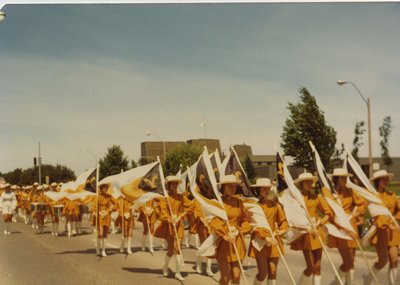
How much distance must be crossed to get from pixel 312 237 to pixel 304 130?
20075 millimetres

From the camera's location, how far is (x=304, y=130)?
27406mm

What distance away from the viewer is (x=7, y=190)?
21.1m

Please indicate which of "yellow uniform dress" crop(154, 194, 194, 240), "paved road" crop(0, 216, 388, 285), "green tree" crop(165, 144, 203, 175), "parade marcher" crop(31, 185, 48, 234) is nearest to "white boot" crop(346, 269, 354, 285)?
"paved road" crop(0, 216, 388, 285)

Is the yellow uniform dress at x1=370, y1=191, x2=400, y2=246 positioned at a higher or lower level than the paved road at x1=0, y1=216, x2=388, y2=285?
higher

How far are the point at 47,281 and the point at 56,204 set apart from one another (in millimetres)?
9742

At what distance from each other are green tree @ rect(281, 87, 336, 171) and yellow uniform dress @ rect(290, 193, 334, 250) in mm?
17660

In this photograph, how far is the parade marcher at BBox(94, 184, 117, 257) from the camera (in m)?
13.6

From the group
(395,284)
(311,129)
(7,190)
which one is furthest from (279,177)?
(311,129)

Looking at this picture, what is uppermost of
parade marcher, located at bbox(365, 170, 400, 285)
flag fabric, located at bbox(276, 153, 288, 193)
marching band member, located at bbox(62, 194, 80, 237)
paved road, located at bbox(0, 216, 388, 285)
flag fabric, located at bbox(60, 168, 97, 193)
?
flag fabric, located at bbox(276, 153, 288, 193)

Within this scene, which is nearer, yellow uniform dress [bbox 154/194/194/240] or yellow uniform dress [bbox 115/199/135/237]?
yellow uniform dress [bbox 154/194/194/240]

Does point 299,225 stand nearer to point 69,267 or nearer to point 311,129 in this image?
point 69,267

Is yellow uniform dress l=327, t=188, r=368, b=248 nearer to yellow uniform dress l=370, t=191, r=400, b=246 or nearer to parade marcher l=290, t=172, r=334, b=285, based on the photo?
yellow uniform dress l=370, t=191, r=400, b=246

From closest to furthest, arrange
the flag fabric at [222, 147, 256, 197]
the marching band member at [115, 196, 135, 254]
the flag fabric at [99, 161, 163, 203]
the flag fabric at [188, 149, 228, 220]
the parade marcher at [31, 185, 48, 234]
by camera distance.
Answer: the flag fabric at [188, 149, 228, 220] < the flag fabric at [222, 147, 256, 197] < the flag fabric at [99, 161, 163, 203] < the marching band member at [115, 196, 135, 254] < the parade marcher at [31, 185, 48, 234]

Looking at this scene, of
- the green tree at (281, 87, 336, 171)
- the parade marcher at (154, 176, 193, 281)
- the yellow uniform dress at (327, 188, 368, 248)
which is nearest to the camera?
the yellow uniform dress at (327, 188, 368, 248)
